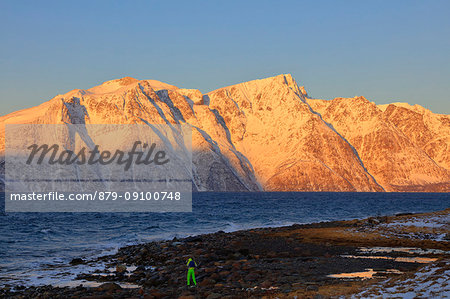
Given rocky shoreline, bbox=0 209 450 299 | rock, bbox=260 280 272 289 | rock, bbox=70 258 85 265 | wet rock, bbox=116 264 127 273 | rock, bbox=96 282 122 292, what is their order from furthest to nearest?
rock, bbox=70 258 85 265 → wet rock, bbox=116 264 127 273 → rock, bbox=96 282 122 292 → rock, bbox=260 280 272 289 → rocky shoreline, bbox=0 209 450 299

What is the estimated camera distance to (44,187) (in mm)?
178500

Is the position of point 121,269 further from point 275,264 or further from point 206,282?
point 275,264

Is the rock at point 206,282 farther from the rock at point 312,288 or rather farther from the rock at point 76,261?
the rock at point 76,261

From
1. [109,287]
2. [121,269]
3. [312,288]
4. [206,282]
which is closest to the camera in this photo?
[312,288]

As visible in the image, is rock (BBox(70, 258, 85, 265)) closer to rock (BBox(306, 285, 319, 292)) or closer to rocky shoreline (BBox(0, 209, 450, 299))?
rocky shoreline (BBox(0, 209, 450, 299))

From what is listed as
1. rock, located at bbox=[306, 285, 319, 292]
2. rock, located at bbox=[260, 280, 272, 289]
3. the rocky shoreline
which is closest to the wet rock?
the rocky shoreline

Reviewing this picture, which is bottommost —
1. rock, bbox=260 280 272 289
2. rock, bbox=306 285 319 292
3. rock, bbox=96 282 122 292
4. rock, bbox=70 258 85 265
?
rock, bbox=70 258 85 265

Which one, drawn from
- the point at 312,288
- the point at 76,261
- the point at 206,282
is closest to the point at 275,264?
the point at 206,282

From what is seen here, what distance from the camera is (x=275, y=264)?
90.7ft

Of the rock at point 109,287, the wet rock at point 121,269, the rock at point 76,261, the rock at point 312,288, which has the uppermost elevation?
the rock at point 312,288

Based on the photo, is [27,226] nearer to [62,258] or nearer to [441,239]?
[62,258]

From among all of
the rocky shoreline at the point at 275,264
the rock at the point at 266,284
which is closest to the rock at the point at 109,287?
the rocky shoreline at the point at 275,264

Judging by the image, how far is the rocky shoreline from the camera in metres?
20.6

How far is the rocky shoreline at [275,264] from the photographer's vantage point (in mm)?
20641
